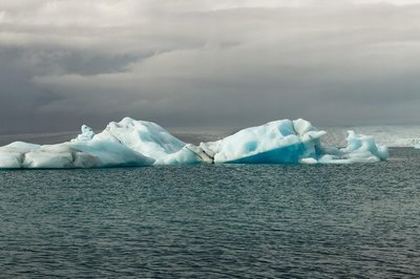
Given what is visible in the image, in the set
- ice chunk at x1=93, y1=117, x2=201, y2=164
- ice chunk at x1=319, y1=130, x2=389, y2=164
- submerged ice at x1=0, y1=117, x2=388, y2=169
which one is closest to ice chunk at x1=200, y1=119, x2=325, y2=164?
submerged ice at x1=0, y1=117, x2=388, y2=169

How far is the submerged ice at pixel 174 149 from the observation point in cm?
8362

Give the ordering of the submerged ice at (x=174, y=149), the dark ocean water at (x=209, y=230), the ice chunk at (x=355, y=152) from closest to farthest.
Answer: the dark ocean water at (x=209, y=230), the submerged ice at (x=174, y=149), the ice chunk at (x=355, y=152)

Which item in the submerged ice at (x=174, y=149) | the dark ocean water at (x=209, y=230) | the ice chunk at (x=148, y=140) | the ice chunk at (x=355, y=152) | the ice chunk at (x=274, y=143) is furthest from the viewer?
the ice chunk at (x=355, y=152)

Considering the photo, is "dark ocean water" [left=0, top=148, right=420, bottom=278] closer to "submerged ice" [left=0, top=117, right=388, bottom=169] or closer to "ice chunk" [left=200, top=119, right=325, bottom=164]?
"submerged ice" [left=0, top=117, right=388, bottom=169]

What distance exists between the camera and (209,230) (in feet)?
118

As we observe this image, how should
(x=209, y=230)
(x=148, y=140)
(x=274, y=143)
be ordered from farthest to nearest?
1. (x=148, y=140)
2. (x=274, y=143)
3. (x=209, y=230)

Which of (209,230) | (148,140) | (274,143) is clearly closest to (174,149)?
(148,140)

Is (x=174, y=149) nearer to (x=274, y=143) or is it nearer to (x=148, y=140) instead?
(x=148, y=140)

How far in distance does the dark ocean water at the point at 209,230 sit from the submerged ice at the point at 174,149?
1404cm

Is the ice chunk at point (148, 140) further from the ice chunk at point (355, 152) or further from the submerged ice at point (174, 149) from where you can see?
the ice chunk at point (355, 152)

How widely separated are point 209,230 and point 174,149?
217 feet

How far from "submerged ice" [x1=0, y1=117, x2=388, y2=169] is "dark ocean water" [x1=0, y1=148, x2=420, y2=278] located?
14041 mm

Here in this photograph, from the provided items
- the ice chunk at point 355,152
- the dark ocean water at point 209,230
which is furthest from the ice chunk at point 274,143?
the dark ocean water at point 209,230

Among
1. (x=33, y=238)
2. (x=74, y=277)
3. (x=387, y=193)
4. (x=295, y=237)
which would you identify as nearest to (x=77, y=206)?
(x=33, y=238)
